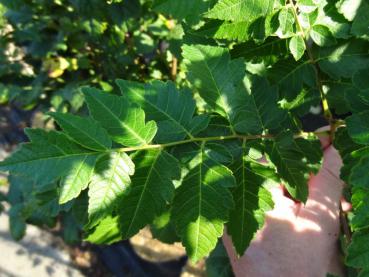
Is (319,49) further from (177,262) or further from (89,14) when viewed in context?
(177,262)

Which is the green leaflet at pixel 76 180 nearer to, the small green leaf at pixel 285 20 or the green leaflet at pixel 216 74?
the green leaflet at pixel 216 74

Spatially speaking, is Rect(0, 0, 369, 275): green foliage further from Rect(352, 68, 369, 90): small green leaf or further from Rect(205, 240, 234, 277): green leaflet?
Rect(205, 240, 234, 277): green leaflet

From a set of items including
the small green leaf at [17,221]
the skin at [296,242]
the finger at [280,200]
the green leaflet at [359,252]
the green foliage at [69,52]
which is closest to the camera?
the green leaflet at [359,252]

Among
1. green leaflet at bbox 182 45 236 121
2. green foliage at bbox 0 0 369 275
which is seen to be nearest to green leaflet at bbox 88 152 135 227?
green foliage at bbox 0 0 369 275

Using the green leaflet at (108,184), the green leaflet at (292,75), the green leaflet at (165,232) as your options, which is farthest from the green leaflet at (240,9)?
the green leaflet at (165,232)

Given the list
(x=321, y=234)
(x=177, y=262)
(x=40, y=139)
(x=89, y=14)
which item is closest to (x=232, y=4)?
(x=40, y=139)

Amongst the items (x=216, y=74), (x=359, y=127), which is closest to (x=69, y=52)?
(x=216, y=74)

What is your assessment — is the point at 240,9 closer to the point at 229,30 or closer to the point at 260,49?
the point at 229,30
